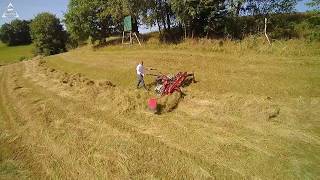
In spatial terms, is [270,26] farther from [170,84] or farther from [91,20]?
[91,20]

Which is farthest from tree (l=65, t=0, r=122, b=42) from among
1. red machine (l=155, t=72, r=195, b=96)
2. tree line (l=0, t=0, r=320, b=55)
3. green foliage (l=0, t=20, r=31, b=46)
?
green foliage (l=0, t=20, r=31, b=46)

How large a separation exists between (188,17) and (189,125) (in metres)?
18.7

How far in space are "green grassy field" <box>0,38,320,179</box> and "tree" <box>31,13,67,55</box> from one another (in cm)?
5447

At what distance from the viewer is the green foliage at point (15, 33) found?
10300cm

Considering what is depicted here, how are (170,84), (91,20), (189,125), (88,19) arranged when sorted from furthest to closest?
(91,20)
(88,19)
(170,84)
(189,125)

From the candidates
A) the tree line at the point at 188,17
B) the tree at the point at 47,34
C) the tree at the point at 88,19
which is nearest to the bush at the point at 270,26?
the tree line at the point at 188,17

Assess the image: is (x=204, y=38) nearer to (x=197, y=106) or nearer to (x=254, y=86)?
(x=254, y=86)

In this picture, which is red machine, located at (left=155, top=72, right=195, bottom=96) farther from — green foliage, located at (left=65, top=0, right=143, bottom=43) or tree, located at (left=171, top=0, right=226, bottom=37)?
green foliage, located at (left=65, top=0, right=143, bottom=43)

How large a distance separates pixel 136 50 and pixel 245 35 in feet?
38.1

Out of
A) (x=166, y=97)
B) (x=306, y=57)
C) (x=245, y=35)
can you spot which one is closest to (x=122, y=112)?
(x=166, y=97)

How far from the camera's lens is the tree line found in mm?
28391

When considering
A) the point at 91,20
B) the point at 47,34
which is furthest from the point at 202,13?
the point at 47,34

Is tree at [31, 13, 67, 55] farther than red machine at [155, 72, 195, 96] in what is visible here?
Yes

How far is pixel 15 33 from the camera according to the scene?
341 ft
